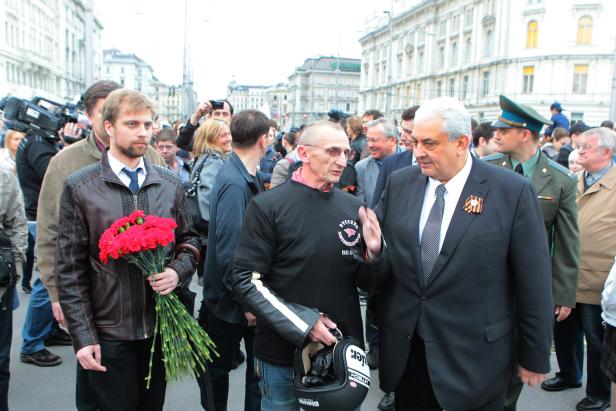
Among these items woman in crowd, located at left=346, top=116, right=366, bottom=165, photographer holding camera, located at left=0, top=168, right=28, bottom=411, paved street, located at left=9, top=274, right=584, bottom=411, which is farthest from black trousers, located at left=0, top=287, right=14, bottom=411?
woman in crowd, located at left=346, top=116, right=366, bottom=165

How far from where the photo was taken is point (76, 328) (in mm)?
2760

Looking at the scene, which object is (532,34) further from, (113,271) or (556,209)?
(113,271)

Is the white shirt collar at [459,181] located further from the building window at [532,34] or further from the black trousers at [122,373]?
the building window at [532,34]

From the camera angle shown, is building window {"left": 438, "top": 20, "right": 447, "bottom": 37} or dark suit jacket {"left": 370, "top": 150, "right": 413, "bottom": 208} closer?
dark suit jacket {"left": 370, "top": 150, "right": 413, "bottom": 208}

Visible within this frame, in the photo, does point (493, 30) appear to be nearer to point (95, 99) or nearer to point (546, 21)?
point (546, 21)

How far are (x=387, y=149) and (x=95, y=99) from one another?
10.1 feet

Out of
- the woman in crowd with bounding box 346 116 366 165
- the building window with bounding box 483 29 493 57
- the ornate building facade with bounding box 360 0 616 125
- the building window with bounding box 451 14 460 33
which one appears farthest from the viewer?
the building window with bounding box 451 14 460 33

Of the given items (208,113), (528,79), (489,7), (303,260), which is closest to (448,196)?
(303,260)

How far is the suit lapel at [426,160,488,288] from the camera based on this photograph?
262 cm

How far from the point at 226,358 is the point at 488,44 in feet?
185

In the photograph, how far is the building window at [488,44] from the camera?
2112 inches

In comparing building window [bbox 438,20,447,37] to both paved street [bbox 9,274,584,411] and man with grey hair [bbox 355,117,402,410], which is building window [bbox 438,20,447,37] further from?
paved street [bbox 9,274,584,411]

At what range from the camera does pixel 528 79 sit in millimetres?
49812

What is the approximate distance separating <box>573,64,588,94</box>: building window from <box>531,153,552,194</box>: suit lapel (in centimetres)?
4936
